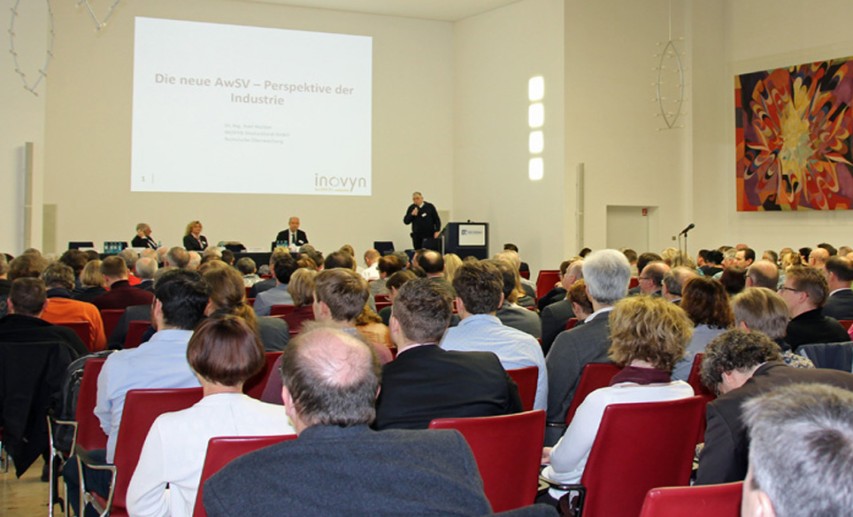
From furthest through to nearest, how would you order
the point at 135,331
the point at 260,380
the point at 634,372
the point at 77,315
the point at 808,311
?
the point at 77,315 < the point at 135,331 < the point at 808,311 < the point at 260,380 < the point at 634,372

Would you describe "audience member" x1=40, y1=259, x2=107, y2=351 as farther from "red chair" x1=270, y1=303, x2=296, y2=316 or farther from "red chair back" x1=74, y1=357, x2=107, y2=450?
"red chair back" x1=74, y1=357, x2=107, y2=450

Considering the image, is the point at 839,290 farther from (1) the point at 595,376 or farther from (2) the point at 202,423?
(2) the point at 202,423

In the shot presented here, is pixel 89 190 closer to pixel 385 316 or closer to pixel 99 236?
pixel 99 236

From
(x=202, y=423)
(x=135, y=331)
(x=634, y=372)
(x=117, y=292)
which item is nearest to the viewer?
(x=202, y=423)

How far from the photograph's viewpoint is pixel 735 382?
2.80 m

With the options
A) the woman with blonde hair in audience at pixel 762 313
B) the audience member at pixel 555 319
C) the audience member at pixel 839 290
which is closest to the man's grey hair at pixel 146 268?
the audience member at pixel 555 319

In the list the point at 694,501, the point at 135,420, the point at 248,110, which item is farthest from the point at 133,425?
the point at 248,110

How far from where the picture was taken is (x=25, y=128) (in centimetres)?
1206

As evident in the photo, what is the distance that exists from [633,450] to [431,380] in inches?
25.7

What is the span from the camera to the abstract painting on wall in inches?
514

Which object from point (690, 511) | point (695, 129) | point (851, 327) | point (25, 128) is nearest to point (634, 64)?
point (695, 129)

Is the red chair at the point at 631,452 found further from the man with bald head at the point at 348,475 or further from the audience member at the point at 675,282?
the audience member at the point at 675,282

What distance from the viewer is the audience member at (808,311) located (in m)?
4.45

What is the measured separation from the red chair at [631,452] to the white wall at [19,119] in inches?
433
